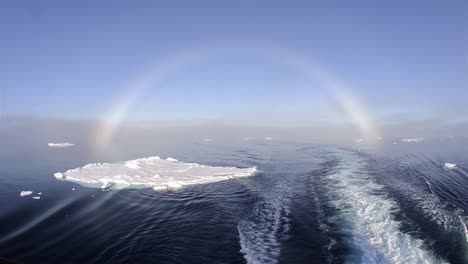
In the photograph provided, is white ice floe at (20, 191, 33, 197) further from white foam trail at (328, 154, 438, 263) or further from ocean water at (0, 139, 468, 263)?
white foam trail at (328, 154, 438, 263)

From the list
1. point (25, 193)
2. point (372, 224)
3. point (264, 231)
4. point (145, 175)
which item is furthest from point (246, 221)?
point (25, 193)

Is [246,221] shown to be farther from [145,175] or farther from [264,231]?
[145,175]

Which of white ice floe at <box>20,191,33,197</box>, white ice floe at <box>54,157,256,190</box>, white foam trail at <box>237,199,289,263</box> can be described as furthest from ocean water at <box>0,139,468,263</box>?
white ice floe at <box>54,157,256,190</box>

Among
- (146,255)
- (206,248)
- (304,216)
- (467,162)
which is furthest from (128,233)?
(467,162)

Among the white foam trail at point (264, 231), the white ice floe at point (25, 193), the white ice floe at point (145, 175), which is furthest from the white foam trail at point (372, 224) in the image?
the white ice floe at point (25, 193)

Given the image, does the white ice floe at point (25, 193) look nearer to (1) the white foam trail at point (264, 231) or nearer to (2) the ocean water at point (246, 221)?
(2) the ocean water at point (246, 221)

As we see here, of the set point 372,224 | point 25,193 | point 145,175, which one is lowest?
point 372,224
